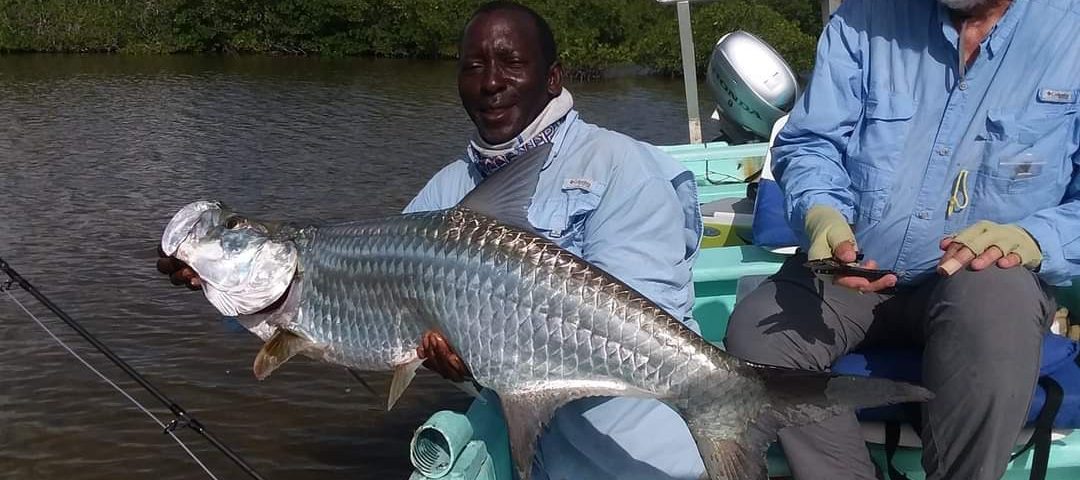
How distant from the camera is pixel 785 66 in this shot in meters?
7.55

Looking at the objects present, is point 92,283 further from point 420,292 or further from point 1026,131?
point 1026,131

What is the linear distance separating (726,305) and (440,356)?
2221mm

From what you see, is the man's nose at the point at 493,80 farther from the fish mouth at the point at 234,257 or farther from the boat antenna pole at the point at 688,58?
the boat antenna pole at the point at 688,58

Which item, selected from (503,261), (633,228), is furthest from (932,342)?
(503,261)

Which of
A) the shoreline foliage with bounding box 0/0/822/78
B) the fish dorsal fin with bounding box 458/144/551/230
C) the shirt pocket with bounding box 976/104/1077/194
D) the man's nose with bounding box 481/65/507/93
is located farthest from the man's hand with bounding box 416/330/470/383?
the shoreline foliage with bounding box 0/0/822/78

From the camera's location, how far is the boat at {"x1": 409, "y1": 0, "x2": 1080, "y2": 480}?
3.32 meters

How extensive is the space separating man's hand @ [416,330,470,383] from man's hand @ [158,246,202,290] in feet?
2.54

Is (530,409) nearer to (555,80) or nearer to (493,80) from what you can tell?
(493,80)

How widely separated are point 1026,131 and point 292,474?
15.8 feet

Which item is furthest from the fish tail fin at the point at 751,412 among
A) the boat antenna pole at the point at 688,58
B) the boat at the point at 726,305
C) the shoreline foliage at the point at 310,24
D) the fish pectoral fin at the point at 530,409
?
the shoreline foliage at the point at 310,24

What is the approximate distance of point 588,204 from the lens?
317 centimetres

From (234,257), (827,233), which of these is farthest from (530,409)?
(827,233)

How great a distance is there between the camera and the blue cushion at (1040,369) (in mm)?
3217

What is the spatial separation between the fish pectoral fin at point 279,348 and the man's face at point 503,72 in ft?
3.00
